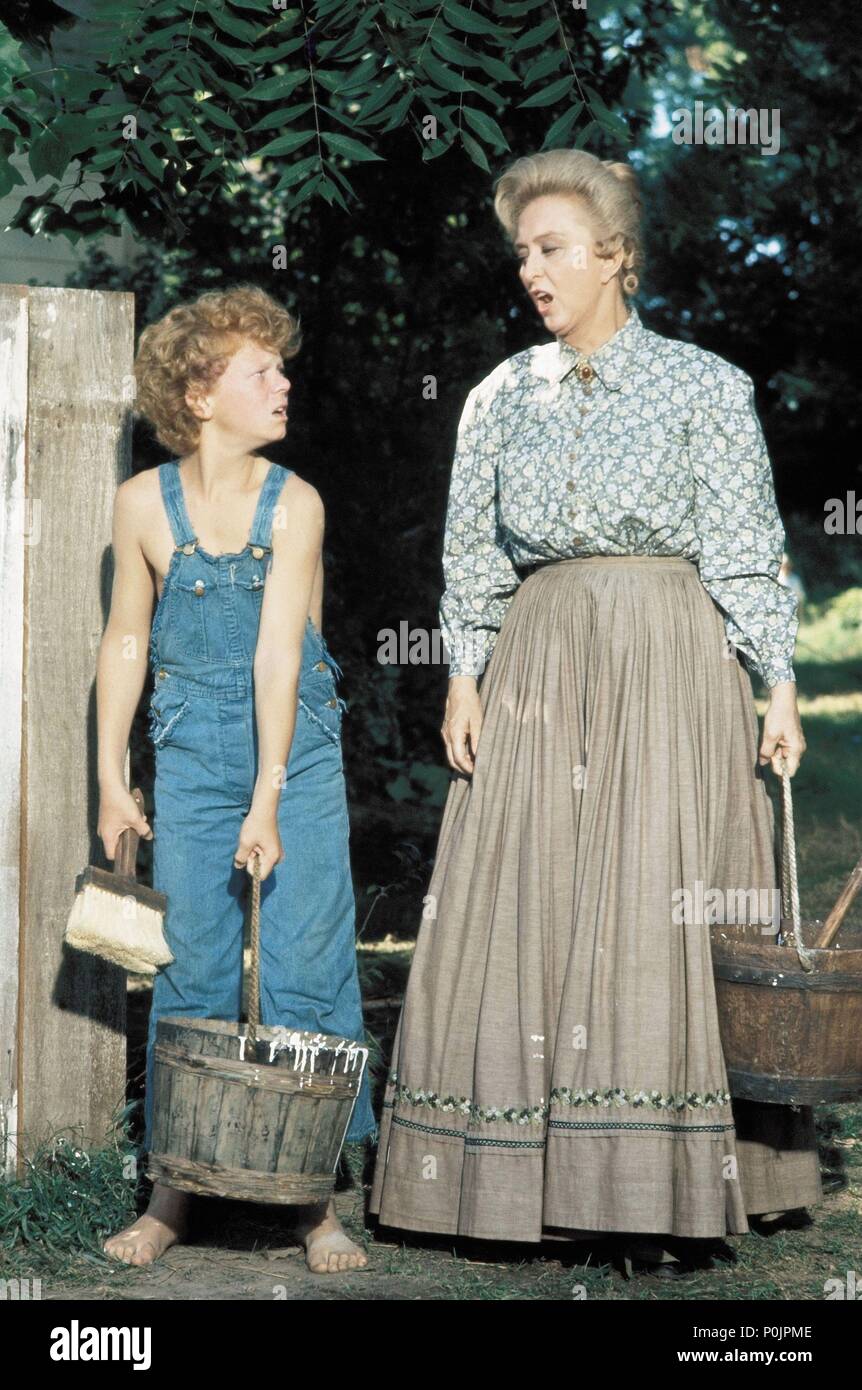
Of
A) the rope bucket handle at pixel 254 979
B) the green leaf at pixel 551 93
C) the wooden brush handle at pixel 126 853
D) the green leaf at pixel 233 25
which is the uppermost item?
the green leaf at pixel 233 25

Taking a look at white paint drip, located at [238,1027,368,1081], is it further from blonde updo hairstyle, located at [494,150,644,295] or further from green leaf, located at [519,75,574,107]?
green leaf, located at [519,75,574,107]

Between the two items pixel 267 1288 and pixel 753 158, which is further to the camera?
pixel 753 158

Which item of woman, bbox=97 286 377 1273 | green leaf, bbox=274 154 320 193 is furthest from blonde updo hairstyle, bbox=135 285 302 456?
green leaf, bbox=274 154 320 193

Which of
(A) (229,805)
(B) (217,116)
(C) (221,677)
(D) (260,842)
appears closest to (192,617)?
(C) (221,677)

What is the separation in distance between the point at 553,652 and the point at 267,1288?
1.56 metres

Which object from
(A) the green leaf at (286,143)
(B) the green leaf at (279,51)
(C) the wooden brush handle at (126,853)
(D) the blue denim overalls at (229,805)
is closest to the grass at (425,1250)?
(D) the blue denim overalls at (229,805)

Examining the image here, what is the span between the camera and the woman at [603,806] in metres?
3.96

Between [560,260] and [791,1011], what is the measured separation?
1.75 m

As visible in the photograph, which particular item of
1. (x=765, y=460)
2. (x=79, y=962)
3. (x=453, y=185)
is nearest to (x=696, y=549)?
(x=765, y=460)

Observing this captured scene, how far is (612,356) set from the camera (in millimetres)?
4168

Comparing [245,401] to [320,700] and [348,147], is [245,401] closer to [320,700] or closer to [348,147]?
[320,700]

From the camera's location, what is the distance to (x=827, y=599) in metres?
26.7

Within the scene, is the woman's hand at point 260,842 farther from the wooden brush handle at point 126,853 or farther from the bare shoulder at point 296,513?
the bare shoulder at point 296,513

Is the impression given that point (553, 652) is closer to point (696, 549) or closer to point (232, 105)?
point (696, 549)
